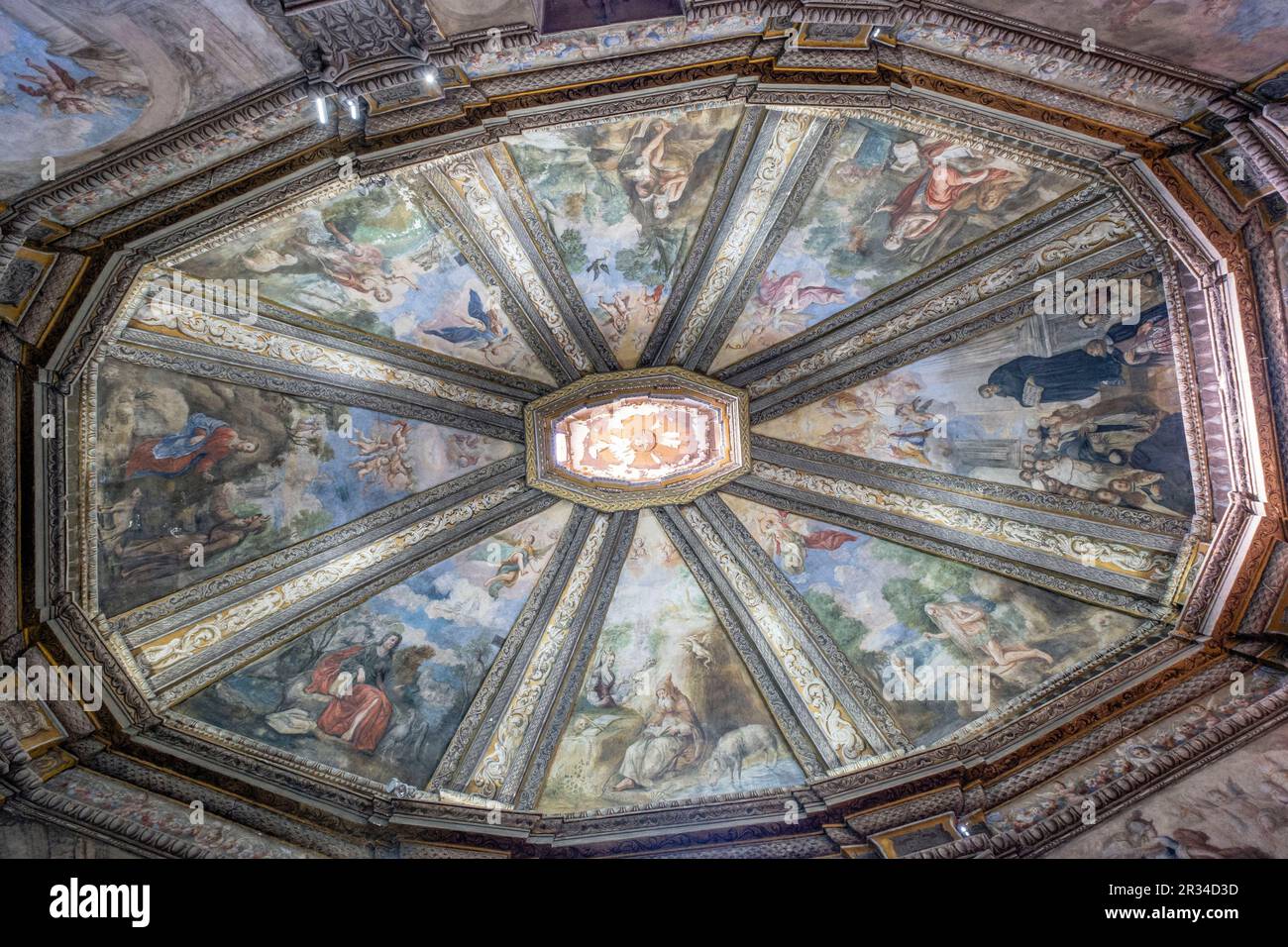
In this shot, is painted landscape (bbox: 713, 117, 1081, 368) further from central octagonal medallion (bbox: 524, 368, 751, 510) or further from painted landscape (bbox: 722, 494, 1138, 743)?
painted landscape (bbox: 722, 494, 1138, 743)

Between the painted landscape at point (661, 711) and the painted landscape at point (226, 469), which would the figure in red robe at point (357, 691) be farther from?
the painted landscape at point (661, 711)

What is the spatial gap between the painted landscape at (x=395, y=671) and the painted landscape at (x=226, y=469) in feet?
4.24

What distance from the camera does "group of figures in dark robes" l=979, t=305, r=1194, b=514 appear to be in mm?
10312

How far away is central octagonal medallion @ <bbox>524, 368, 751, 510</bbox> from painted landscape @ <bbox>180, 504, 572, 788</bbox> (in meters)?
0.67

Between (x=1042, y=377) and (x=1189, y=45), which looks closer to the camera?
(x=1189, y=45)

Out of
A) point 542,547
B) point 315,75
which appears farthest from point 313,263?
point 542,547

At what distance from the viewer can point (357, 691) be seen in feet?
38.0

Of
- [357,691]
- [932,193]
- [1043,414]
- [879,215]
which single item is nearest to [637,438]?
[879,215]

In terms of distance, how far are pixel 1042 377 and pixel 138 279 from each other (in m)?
10.3

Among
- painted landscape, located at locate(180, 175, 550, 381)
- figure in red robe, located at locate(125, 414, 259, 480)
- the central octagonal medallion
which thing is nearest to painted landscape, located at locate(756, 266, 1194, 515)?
the central octagonal medallion

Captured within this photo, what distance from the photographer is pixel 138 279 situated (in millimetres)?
8445

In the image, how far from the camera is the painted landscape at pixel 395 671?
35.7ft

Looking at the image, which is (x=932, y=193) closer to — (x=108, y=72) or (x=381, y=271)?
(x=381, y=271)

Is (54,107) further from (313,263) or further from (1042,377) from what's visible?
(1042,377)
